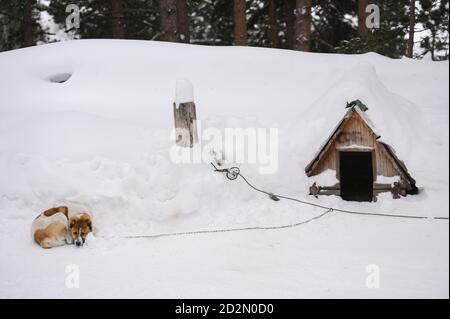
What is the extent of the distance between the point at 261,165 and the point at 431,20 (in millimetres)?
15057

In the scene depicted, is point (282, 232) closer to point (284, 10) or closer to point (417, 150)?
point (417, 150)

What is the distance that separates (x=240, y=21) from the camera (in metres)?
12.5

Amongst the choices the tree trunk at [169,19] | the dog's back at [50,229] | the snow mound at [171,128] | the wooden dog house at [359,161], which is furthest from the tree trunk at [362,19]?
the dog's back at [50,229]

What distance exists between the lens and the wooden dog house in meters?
6.27

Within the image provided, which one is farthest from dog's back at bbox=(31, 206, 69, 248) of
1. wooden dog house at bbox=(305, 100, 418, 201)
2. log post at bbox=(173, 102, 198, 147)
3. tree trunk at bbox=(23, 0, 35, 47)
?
tree trunk at bbox=(23, 0, 35, 47)

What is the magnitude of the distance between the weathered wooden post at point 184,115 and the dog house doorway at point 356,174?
9.82ft

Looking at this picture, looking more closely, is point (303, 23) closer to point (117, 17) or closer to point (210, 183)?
point (210, 183)

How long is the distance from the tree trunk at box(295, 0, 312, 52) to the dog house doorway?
671 centimetres

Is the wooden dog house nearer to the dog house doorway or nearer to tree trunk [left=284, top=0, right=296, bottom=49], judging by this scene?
the dog house doorway

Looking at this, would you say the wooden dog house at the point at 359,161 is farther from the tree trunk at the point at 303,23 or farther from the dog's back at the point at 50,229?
the tree trunk at the point at 303,23

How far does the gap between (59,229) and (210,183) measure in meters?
2.70

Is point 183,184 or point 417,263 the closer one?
point 417,263

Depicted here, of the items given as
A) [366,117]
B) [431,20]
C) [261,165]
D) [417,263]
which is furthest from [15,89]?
[431,20]
